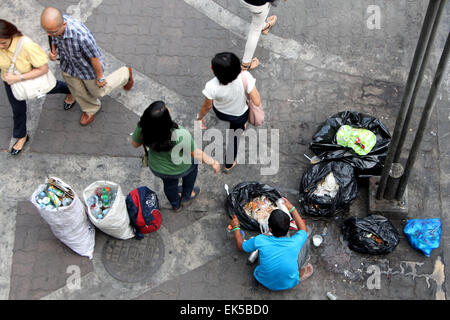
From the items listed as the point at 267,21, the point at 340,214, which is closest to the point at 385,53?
the point at 267,21

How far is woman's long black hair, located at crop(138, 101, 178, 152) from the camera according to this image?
4.16 metres

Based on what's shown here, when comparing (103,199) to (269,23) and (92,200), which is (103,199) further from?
(269,23)

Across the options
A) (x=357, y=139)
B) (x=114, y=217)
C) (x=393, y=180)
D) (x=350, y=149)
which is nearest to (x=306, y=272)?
(x=393, y=180)

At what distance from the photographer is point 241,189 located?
5598 millimetres

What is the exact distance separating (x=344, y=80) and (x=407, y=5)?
1.64m

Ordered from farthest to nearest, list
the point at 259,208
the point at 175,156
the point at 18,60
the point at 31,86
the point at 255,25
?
the point at 255,25 → the point at 259,208 → the point at 31,86 → the point at 18,60 → the point at 175,156

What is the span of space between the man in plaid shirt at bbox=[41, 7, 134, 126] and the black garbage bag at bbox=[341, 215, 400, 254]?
125 inches

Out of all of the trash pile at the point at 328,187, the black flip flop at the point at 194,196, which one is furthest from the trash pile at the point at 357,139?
the black flip flop at the point at 194,196

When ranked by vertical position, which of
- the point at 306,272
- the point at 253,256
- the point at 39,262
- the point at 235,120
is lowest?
the point at 39,262

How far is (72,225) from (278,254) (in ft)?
6.69

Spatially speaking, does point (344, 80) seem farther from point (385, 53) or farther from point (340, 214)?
point (340, 214)

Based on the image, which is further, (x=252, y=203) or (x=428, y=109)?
(x=252, y=203)

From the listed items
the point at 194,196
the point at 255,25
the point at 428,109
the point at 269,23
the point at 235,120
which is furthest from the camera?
the point at 269,23

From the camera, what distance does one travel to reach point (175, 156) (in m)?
4.59
